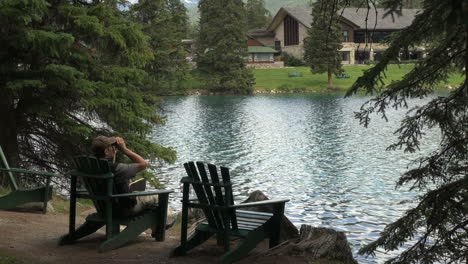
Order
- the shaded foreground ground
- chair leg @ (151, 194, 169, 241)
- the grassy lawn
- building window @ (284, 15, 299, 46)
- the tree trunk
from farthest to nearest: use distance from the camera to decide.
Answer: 1. building window @ (284, 15, 299, 46)
2. the grassy lawn
3. the tree trunk
4. chair leg @ (151, 194, 169, 241)
5. the shaded foreground ground

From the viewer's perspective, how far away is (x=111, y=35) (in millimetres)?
10242

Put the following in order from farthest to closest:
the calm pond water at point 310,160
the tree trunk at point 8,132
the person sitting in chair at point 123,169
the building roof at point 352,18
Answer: the building roof at point 352,18
the calm pond water at point 310,160
the tree trunk at point 8,132
the person sitting in chair at point 123,169

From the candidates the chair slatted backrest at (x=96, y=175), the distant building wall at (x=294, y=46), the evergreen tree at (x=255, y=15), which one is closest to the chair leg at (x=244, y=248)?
the chair slatted backrest at (x=96, y=175)

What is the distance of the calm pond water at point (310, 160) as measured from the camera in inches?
537

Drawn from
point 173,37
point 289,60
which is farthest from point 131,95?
point 289,60

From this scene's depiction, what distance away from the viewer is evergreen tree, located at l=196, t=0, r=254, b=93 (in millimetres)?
64000

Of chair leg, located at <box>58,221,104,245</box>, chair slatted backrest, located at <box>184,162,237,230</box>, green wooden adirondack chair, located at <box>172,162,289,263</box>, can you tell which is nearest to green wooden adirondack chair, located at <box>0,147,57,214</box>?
chair leg, located at <box>58,221,104,245</box>

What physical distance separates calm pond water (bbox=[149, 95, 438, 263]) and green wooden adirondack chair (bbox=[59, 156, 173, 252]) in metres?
3.71

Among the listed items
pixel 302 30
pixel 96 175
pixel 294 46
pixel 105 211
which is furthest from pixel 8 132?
pixel 294 46

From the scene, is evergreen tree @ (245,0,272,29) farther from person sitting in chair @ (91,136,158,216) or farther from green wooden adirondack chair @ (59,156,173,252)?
person sitting in chair @ (91,136,158,216)

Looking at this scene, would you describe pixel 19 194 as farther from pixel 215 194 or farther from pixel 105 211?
pixel 215 194

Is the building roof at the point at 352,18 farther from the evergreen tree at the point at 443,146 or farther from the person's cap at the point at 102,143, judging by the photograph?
A: the person's cap at the point at 102,143

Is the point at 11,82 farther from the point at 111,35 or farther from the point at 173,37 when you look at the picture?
the point at 173,37

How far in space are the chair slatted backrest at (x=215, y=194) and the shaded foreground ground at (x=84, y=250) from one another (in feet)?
1.54
